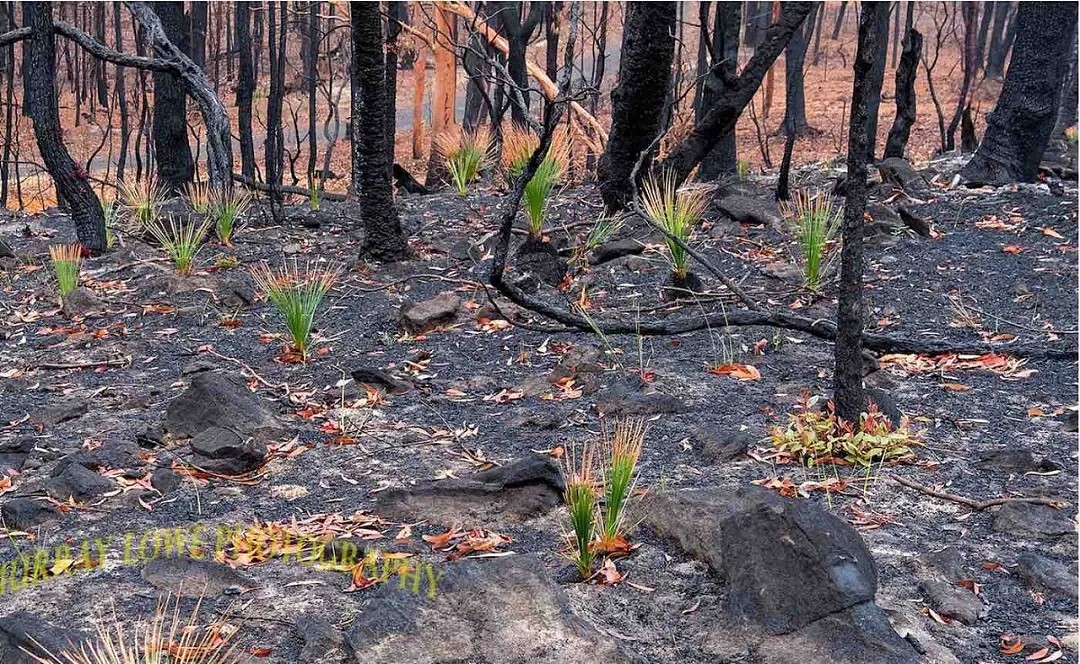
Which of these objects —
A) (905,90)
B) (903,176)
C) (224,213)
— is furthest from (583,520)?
(905,90)

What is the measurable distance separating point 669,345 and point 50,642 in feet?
9.56

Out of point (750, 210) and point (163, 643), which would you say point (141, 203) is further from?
point (163, 643)

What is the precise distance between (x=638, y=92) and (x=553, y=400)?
103 inches

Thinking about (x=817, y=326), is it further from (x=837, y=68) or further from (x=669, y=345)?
(x=837, y=68)

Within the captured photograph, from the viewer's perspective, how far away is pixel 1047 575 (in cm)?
230

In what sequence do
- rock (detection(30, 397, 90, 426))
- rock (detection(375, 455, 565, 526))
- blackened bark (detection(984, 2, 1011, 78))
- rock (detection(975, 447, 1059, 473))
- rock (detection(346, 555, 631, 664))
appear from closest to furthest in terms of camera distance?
rock (detection(346, 555, 631, 664)) → rock (detection(375, 455, 565, 526)) → rock (detection(975, 447, 1059, 473)) → rock (detection(30, 397, 90, 426)) → blackened bark (detection(984, 2, 1011, 78))

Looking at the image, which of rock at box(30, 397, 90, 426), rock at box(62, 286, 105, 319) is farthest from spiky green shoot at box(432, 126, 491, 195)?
rock at box(30, 397, 90, 426)

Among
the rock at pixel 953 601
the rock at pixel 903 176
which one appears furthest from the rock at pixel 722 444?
the rock at pixel 903 176

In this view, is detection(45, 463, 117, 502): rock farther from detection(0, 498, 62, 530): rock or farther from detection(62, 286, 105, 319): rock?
detection(62, 286, 105, 319): rock

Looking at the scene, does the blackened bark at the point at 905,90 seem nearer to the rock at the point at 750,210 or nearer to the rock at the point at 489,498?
the rock at the point at 750,210

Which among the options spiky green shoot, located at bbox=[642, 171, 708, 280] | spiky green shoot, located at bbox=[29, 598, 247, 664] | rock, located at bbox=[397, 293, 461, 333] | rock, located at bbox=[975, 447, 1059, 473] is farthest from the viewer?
spiky green shoot, located at bbox=[642, 171, 708, 280]

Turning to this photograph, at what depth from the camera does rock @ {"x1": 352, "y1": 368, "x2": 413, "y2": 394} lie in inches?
160

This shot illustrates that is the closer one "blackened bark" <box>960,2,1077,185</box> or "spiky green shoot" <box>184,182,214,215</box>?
"blackened bark" <box>960,2,1077,185</box>

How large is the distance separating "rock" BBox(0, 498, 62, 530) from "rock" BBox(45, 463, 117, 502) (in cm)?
12
